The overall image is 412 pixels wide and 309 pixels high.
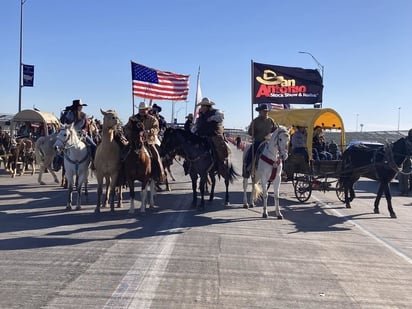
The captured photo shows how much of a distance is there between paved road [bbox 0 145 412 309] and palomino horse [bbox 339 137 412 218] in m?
1.08

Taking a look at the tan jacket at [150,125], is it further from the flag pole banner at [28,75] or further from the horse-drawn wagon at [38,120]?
the flag pole banner at [28,75]

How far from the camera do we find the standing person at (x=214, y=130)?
44.3 feet

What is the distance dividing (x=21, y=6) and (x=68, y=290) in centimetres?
3094

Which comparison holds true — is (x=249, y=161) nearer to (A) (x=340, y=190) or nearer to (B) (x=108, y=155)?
(A) (x=340, y=190)

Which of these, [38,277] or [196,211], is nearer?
[38,277]

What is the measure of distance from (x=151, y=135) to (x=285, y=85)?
6.90 m

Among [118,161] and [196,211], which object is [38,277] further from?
[196,211]

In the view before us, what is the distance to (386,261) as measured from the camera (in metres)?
8.05

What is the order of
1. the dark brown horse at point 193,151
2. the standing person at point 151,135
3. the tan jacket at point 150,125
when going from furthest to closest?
the tan jacket at point 150,125
the dark brown horse at point 193,151
the standing person at point 151,135

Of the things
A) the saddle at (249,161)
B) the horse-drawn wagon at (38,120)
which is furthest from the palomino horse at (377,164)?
the horse-drawn wagon at (38,120)

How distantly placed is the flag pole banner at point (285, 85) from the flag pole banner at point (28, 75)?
20271 millimetres

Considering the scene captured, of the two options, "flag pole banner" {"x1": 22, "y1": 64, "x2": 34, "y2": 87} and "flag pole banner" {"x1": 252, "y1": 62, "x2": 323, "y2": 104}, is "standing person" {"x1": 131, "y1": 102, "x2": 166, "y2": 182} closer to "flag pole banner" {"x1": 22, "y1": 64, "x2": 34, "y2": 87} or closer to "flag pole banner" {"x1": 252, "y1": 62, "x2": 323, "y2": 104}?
"flag pole banner" {"x1": 252, "y1": 62, "x2": 323, "y2": 104}

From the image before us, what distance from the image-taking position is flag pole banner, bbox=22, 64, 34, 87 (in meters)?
31.7

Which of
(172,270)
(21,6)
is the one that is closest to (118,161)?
(172,270)
